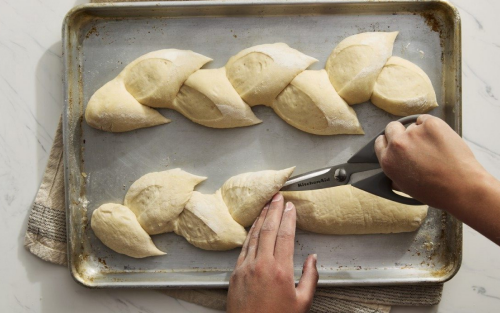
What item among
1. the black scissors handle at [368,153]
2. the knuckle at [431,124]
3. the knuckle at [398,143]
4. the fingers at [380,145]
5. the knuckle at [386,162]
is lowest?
the black scissors handle at [368,153]

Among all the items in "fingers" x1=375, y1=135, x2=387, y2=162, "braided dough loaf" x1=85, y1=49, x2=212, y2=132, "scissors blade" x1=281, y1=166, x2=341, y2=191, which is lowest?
"scissors blade" x1=281, y1=166, x2=341, y2=191

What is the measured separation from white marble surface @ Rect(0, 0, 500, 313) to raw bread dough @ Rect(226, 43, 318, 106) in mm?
558

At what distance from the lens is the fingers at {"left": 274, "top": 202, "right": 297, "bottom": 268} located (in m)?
1.20

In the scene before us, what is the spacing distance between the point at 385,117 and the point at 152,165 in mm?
722

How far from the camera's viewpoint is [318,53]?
53.5 inches

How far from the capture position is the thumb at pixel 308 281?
3.90 feet

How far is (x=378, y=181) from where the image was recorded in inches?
45.1

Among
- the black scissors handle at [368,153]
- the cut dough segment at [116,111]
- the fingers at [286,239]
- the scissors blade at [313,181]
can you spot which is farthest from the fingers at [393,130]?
the cut dough segment at [116,111]

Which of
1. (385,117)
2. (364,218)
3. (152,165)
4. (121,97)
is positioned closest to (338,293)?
(364,218)

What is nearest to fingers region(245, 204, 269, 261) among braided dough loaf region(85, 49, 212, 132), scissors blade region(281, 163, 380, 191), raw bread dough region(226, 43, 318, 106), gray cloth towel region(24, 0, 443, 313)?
scissors blade region(281, 163, 380, 191)

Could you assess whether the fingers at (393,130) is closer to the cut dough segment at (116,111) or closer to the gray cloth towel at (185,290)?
the gray cloth towel at (185,290)

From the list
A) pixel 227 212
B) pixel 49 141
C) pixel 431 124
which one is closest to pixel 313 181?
pixel 227 212

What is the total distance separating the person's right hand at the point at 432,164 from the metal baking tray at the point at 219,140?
1.15 ft

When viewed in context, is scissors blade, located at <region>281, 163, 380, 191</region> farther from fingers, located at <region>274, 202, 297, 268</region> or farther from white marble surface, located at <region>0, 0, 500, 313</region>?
white marble surface, located at <region>0, 0, 500, 313</region>
